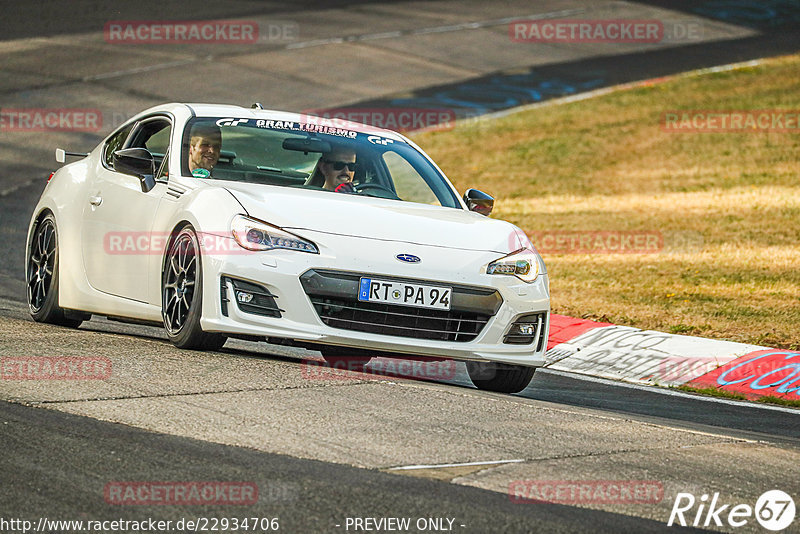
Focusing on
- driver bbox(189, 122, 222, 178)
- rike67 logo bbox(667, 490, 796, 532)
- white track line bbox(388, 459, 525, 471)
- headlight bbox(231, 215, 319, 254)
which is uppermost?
driver bbox(189, 122, 222, 178)

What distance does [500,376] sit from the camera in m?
7.98

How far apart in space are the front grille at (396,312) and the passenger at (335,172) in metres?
1.43

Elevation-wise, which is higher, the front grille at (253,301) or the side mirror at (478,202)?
the side mirror at (478,202)

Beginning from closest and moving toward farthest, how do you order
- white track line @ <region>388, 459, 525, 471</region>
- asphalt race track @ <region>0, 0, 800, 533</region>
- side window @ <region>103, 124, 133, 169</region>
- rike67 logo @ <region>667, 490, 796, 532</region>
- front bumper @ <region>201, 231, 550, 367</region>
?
asphalt race track @ <region>0, 0, 800, 533</region>
rike67 logo @ <region>667, 490, 796, 532</region>
white track line @ <region>388, 459, 525, 471</region>
front bumper @ <region>201, 231, 550, 367</region>
side window @ <region>103, 124, 133, 169</region>

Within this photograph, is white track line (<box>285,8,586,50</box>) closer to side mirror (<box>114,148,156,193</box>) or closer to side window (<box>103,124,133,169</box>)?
side window (<box>103,124,133,169</box>)

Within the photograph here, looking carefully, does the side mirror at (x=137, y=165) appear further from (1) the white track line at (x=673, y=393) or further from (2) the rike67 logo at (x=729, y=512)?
(2) the rike67 logo at (x=729, y=512)

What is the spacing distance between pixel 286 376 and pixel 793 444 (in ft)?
8.61

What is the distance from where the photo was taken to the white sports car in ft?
22.8

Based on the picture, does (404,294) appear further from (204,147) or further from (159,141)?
(159,141)

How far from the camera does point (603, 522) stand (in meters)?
4.55

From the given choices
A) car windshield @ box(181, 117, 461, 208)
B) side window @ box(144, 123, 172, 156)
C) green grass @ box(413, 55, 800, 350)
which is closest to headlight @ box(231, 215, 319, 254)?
car windshield @ box(181, 117, 461, 208)

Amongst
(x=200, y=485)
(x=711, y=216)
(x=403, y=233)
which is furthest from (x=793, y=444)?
(x=711, y=216)

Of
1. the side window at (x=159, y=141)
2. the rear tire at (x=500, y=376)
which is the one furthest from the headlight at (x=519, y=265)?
the side window at (x=159, y=141)

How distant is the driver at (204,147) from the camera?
8047mm
